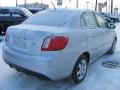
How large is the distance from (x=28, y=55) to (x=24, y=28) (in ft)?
1.94

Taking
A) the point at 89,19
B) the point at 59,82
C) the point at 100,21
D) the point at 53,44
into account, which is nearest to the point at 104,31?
the point at 100,21

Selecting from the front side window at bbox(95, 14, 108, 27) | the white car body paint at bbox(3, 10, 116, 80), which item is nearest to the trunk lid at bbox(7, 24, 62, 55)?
the white car body paint at bbox(3, 10, 116, 80)

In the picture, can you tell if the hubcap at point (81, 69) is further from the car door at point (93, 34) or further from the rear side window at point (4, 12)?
the rear side window at point (4, 12)

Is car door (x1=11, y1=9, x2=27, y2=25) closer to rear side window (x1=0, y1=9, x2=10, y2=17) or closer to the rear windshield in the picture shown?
rear side window (x1=0, y1=9, x2=10, y2=17)

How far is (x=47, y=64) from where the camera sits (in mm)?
4191

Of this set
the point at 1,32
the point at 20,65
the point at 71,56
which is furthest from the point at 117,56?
the point at 1,32

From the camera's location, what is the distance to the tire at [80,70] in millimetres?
4903

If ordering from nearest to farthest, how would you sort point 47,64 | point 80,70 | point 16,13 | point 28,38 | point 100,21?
point 47,64 < point 28,38 < point 80,70 < point 100,21 < point 16,13

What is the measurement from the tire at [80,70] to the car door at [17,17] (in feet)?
24.4

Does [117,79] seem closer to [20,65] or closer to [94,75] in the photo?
[94,75]

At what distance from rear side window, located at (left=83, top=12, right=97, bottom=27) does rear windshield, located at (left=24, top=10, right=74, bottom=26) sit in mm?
380

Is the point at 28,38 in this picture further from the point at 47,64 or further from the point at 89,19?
the point at 89,19

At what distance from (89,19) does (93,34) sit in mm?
392

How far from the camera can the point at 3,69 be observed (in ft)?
19.4
